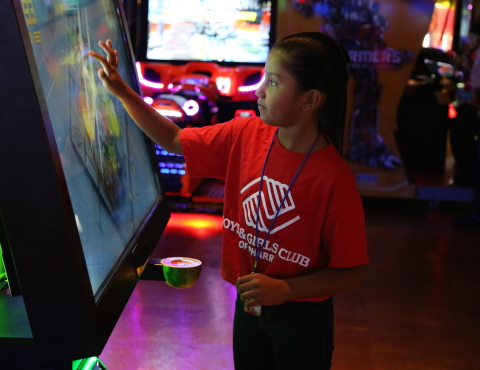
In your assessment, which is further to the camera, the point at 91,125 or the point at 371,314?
the point at 371,314

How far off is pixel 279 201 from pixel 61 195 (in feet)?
1.77

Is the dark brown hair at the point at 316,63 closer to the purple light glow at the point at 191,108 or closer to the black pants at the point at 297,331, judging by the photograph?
the black pants at the point at 297,331

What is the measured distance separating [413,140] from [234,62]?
5.29 ft

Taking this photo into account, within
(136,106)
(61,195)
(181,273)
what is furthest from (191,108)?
(61,195)

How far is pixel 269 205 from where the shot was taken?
1.10 metres

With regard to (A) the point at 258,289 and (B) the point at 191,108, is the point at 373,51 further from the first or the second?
(A) the point at 258,289

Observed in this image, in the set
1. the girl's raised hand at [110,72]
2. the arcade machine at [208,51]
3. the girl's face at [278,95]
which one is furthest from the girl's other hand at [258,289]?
the arcade machine at [208,51]

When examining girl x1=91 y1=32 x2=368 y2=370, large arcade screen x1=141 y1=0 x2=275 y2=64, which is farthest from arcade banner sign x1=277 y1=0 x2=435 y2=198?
girl x1=91 y1=32 x2=368 y2=370

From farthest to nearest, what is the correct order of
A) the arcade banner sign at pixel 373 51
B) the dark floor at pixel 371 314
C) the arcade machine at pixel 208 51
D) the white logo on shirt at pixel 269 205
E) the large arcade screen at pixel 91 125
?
the arcade machine at pixel 208 51, the arcade banner sign at pixel 373 51, the dark floor at pixel 371 314, the white logo on shirt at pixel 269 205, the large arcade screen at pixel 91 125

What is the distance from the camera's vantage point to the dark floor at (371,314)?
7.13ft

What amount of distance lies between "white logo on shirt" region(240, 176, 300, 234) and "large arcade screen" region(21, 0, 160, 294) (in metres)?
0.21

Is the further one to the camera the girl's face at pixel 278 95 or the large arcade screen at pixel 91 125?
the girl's face at pixel 278 95

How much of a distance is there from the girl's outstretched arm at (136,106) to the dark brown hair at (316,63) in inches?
10.9

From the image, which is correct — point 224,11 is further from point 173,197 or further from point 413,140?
point 413,140
